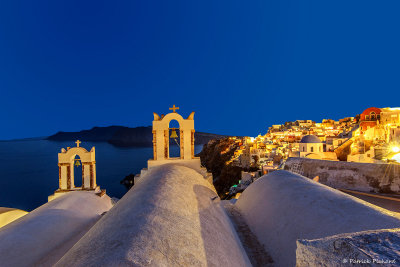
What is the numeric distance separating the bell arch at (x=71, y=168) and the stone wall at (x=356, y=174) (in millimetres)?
7841

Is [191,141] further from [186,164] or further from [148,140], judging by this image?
[148,140]

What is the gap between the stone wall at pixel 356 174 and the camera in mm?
5812

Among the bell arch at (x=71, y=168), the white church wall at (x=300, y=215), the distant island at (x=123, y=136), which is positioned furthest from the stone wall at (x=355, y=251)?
the distant island at (x=123, y=136)

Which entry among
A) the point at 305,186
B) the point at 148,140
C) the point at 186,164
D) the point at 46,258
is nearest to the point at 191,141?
the point at 186,164

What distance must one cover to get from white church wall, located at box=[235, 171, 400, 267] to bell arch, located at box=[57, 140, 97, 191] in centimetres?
618

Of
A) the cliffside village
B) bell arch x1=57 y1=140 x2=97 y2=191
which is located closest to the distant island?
the cliffside village

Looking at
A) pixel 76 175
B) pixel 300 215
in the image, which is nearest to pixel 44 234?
pixel 300 215

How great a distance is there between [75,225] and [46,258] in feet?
4.16

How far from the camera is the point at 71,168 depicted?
778 centimetres

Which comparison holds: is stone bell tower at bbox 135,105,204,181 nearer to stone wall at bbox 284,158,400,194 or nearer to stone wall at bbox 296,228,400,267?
stone wall at bbox 284,158,400,194

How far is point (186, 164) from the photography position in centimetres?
664

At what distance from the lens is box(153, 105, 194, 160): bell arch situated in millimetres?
6583

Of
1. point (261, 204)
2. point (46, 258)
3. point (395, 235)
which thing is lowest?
point (46, 258)

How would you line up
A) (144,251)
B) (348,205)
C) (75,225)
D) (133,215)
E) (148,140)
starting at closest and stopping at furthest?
(144,251) → (133,215) → (348,205) → (75,225) → (148,140)
